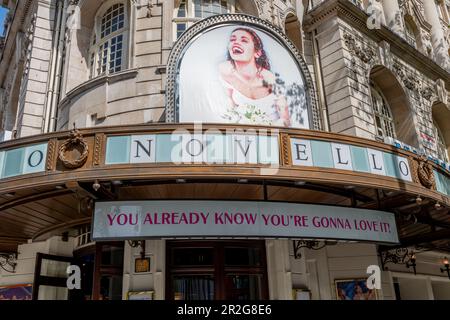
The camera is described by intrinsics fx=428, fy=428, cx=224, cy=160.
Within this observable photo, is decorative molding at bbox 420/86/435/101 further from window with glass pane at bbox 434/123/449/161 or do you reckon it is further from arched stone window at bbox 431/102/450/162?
window with glass pane at bbox 434/123/449/161

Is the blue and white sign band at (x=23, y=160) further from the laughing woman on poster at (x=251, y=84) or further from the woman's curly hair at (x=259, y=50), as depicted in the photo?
the woman's curly hair at (x=259, y=50)

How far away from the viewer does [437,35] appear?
25.6 metres

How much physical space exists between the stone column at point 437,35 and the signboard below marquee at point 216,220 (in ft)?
63.9

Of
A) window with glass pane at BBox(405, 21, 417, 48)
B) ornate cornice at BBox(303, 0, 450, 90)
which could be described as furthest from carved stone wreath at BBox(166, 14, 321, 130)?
window with glass pane at BBox(405, 21, 417, 48)

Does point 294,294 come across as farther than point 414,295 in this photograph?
No

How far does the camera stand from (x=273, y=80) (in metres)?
12.8

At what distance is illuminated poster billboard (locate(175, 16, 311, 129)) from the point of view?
11492mm

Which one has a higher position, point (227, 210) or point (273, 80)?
point (273, 80)

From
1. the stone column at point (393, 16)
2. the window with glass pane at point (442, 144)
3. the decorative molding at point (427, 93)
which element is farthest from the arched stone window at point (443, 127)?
the stone column at point (393, 16)

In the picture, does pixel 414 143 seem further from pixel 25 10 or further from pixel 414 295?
pixel 25 10
